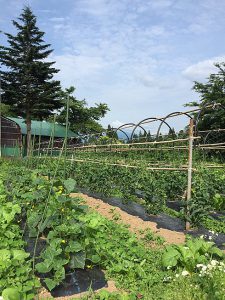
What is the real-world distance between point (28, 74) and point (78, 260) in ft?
91.4

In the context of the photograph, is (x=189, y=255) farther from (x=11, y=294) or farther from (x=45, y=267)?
(x=11, y=294)

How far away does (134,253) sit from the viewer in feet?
13.3

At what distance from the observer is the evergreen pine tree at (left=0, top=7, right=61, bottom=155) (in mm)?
29359

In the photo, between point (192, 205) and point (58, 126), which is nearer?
point (192, 205)

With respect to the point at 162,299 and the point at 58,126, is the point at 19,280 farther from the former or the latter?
the point at 58,126

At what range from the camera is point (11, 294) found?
8.71 ft

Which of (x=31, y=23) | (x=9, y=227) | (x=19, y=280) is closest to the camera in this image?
(x=19, y=280)

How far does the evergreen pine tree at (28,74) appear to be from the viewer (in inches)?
1156

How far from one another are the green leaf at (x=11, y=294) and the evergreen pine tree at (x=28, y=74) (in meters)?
27.2

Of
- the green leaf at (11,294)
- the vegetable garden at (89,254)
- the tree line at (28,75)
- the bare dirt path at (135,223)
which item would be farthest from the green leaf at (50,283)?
the tree line at (28,75)

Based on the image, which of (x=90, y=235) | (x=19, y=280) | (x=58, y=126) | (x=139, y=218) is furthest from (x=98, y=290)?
(x=58, y=126)

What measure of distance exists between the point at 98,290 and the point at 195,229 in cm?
246

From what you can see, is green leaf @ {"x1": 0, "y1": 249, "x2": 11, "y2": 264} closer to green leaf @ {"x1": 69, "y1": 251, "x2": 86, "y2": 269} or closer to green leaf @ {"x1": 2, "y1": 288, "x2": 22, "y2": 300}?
green leaf @ {"x1": 2, "y1": 288, "x2": 22, "y2": 300}

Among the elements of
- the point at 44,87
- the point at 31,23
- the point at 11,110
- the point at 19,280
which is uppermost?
the point at 31,23
